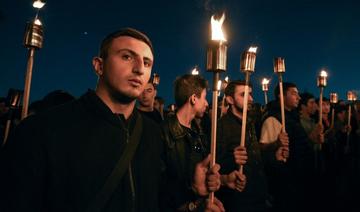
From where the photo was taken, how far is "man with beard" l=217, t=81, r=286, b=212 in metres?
4.17

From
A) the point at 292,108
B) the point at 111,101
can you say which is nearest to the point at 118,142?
the point at 111,101

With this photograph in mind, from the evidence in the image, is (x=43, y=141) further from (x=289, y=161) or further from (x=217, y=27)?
(x=289, y=161)

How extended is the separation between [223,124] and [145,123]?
2.39m

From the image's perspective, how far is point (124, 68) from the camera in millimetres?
2211

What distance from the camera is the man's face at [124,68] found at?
2.20 m

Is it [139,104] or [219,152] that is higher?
[139,104]

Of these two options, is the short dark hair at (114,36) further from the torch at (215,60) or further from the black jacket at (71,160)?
the torch at (215,60)

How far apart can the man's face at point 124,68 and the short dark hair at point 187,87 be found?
→ 1803mm

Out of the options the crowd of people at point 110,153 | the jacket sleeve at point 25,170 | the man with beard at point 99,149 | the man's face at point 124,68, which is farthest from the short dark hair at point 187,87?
the jacket sleeve at point 25,170

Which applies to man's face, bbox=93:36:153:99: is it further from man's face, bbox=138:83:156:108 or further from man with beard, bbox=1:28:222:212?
man's face, bbox=138:83:156:108

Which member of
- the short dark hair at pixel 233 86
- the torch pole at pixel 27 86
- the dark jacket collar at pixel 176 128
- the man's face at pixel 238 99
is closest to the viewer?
the torch pole at pixel 27 86

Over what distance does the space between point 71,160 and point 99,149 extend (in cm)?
19

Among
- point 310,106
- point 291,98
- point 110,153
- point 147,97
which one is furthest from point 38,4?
point 310,106

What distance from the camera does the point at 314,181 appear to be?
331 inches
